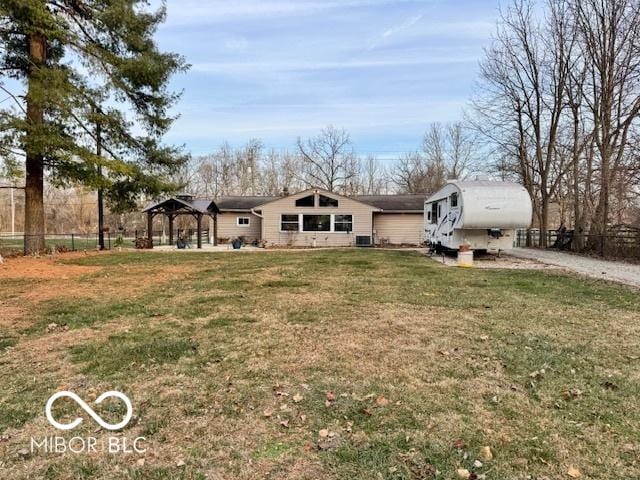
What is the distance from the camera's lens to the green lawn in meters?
2.48

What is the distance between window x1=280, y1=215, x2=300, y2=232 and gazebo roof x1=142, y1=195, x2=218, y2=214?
3.85 metres

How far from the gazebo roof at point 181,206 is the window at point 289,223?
3.85m

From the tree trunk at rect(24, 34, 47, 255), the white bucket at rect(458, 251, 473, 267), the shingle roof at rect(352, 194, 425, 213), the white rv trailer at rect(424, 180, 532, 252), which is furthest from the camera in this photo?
the shingle roof at rect(352, 194, 425, 213)

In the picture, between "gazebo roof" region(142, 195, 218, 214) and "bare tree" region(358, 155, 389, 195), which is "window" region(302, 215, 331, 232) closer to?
"gazebo roof" region(142, 195, 218, 214)

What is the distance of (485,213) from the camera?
13.4 metres

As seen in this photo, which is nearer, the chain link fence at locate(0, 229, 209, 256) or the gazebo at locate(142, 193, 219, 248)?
the chain link fence at locate(0, 229, 209, 256)

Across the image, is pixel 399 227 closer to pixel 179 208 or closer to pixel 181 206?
pixel 181 206

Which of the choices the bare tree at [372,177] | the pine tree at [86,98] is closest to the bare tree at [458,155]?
the bare tree at [372,177]

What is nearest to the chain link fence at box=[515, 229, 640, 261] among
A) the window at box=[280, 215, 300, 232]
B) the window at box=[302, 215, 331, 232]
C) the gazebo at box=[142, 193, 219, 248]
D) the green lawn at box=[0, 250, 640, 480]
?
the green lawn at box=[0, 250, 640, 480]

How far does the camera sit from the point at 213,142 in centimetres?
4653

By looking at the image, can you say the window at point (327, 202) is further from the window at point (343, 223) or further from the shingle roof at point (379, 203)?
the shingle roof at point (379, 203)

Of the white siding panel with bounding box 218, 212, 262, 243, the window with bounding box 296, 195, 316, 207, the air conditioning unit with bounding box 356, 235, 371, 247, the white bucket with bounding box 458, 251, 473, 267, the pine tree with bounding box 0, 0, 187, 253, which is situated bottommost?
the white bucket with bounding box 458, 251, 473, 267

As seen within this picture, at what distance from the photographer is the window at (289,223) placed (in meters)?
23.6

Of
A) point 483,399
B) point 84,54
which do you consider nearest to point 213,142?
point 84,54
